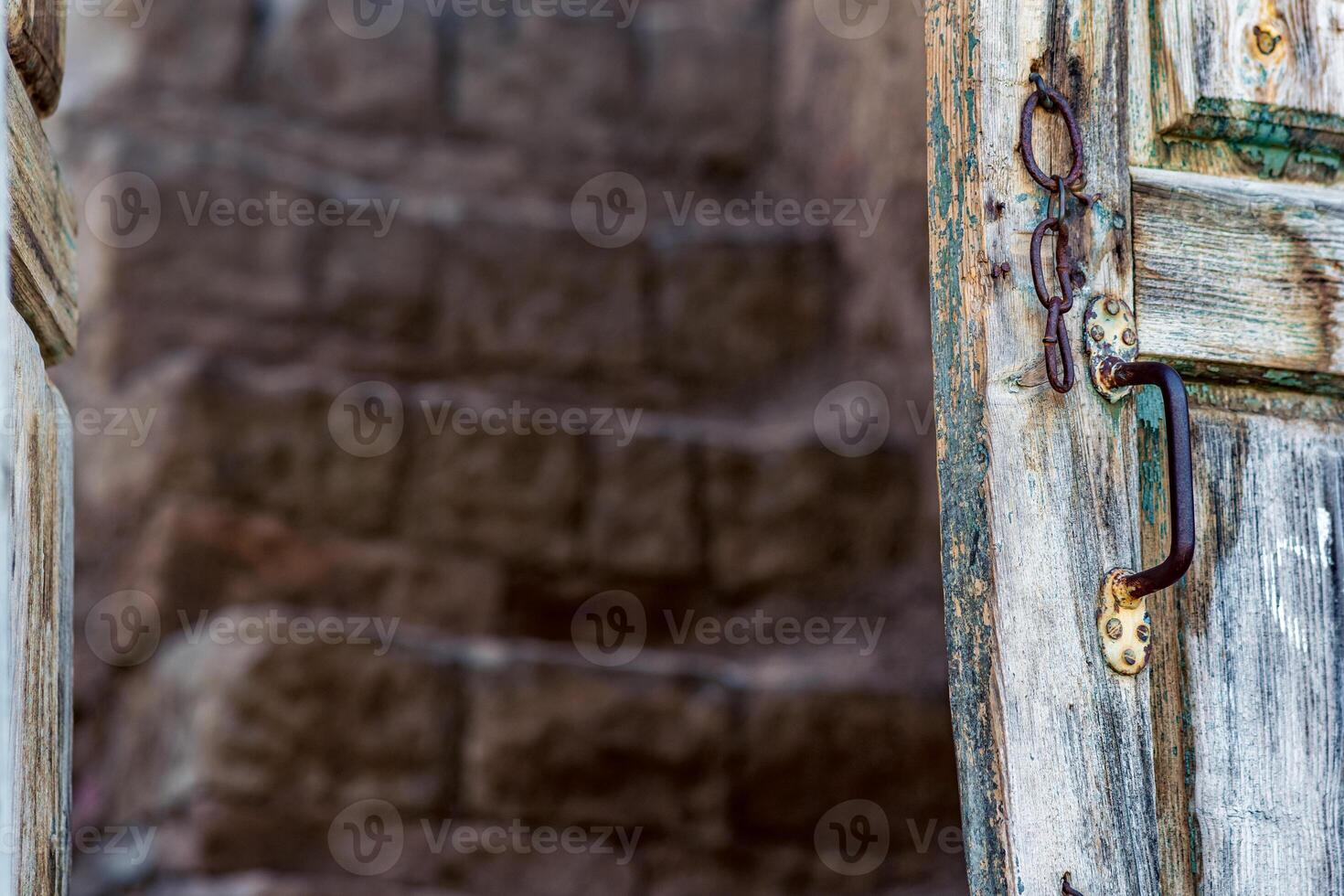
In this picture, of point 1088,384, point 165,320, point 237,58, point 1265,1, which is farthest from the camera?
point 237,58

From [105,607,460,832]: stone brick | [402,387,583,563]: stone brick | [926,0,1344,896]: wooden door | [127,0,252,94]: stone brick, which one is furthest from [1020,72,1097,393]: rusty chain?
[127,0,252,94]: stone brick

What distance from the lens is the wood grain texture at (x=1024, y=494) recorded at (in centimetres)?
105

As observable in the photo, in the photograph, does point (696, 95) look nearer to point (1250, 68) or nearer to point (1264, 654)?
point (1250, 68)

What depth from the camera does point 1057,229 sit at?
1131 mm

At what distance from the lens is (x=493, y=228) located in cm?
305

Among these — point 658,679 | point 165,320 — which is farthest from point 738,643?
point 165,320

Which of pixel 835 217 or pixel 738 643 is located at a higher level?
pixel 835 217

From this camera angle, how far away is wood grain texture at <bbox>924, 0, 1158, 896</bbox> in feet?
3.45

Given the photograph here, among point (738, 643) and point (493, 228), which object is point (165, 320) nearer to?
point (493, 228)

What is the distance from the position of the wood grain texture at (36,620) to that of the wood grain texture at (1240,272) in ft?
2.92

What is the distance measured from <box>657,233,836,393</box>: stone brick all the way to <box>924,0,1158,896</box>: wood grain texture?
1957 mm

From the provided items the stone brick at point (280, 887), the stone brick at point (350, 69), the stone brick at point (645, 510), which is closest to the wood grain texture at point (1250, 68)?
the stone brick at point (645, 510)

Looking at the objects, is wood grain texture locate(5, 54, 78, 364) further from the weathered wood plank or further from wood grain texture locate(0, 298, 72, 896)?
the weathered wood plank

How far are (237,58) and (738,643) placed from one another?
168 centimetres
